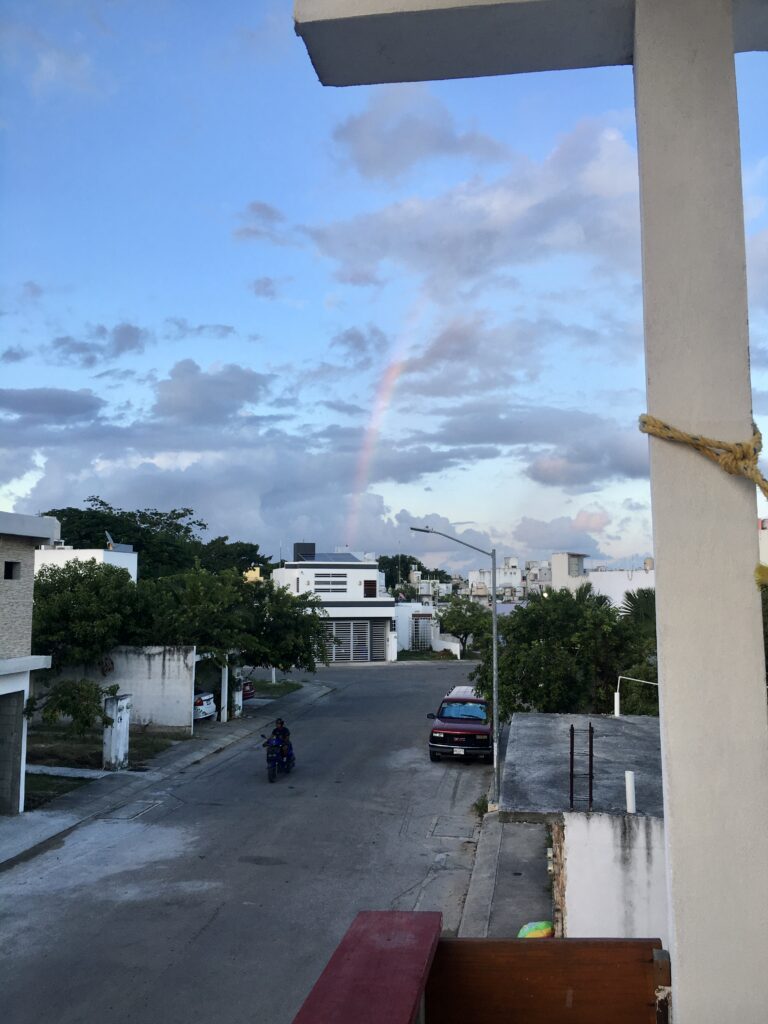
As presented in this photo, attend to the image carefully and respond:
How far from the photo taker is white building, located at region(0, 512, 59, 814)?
555 inches

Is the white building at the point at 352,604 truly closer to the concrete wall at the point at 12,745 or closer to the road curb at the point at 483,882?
the concrete wall at the point at 12,745

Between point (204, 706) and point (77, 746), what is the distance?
4490 millimetres

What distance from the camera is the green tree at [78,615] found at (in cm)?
2194

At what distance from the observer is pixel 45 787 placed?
16422mm

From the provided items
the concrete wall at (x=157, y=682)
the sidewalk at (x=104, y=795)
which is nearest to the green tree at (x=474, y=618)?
the sidewalk at (x=104, y=795)

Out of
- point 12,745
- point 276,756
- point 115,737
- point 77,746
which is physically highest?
point 12,745

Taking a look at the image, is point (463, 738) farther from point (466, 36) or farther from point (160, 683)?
point (466, 36)

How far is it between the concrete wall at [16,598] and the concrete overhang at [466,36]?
13.0 m

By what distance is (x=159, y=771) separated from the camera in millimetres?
18375

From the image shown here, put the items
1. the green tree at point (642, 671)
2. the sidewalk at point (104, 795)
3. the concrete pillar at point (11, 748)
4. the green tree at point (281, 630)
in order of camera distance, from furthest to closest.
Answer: the green tree at point (281, 630), the green tree at point (642, 671), the concrete pillar at point (11, 748), the sidewalk at point (104, 795)

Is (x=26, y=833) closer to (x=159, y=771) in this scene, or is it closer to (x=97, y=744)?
(x=159, y=771)

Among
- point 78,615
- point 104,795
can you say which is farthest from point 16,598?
point 78,615

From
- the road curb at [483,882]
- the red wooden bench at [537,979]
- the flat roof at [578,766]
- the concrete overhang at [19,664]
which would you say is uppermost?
the concrete overhang at [19,664]

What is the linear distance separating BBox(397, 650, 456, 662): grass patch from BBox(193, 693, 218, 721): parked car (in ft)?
79.4
